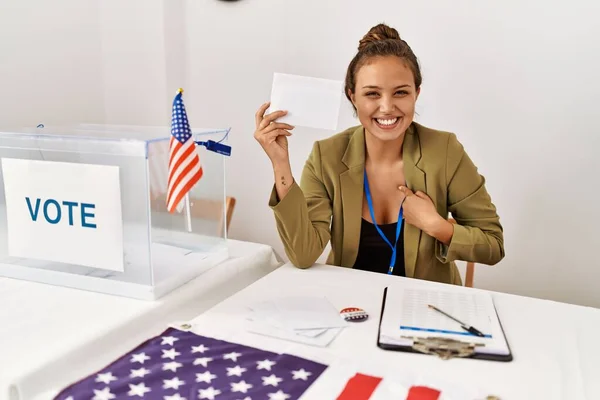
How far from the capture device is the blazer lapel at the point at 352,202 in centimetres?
155

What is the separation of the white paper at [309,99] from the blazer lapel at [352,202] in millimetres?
339

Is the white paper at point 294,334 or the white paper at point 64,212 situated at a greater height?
the white paper at point 64,212

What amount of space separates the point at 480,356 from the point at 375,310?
252 millimetres

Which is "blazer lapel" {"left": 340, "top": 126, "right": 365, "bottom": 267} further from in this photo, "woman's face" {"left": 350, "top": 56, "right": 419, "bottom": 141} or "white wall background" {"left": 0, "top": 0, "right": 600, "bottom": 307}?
"white wall background" {"left": 0, "top": 0, "right": 600, "bottom": 307}

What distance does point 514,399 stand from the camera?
810 mm

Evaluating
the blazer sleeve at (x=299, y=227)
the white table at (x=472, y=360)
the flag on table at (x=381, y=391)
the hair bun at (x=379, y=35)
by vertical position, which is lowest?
the white table at (x=472, y=360)

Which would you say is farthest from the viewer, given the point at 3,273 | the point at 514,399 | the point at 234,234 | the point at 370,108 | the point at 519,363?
the point at 234,234

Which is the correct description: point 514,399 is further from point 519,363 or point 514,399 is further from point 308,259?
point 308,259

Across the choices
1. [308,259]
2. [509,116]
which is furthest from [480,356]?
[509,116]

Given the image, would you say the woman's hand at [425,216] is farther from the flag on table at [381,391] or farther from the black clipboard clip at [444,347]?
the flag on table at [381,391]

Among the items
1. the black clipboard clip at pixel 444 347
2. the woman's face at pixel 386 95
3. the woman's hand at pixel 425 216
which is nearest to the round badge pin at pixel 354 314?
the black clipboard clip at pixel 444 347

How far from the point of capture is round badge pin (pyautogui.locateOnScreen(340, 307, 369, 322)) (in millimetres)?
1078

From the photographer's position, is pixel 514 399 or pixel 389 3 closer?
pixel 514 399

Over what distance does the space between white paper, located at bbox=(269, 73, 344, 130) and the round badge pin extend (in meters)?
0.39
